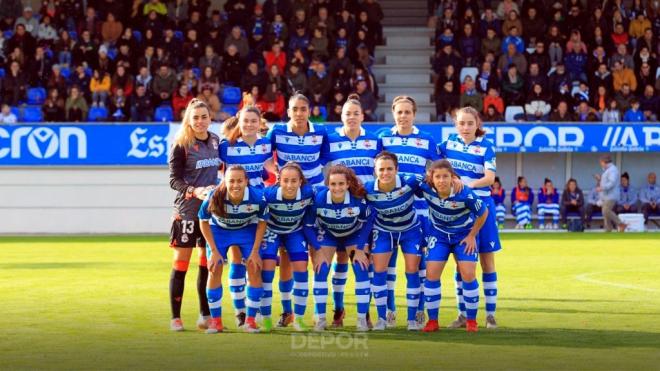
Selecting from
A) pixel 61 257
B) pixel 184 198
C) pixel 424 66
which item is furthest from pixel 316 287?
pixel 424 66

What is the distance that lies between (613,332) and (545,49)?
20021mm

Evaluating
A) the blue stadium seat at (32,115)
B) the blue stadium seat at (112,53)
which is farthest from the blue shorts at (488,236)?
the blue stadium seat at (112,53)

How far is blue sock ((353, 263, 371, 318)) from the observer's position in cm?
1069

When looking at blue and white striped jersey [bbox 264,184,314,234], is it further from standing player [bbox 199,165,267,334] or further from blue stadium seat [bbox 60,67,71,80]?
blue stadium seat [bbox 60,67,71,80]

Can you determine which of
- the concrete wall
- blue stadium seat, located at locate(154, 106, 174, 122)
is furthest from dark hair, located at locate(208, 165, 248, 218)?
blue stadium seat, located at locate(154, 106, 174, 122)

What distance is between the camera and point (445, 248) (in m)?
10.8

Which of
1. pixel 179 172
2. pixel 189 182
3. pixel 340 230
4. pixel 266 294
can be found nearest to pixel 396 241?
pixel 340 230

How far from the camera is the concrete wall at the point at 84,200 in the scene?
2689 cm

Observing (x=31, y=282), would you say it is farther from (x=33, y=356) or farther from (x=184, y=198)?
(x=33, y=356)

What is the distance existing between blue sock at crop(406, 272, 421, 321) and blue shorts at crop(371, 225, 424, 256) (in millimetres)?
204

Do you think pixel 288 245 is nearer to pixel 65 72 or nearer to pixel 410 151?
pixel 410 151

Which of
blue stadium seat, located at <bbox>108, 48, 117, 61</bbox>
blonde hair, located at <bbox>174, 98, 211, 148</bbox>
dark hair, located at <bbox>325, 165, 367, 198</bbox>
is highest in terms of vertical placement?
blue stadium seat, located at <bbox>108, 48, 117, 61</bbox>

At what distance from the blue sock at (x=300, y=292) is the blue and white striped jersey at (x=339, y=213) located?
454mm

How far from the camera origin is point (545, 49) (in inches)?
1177
